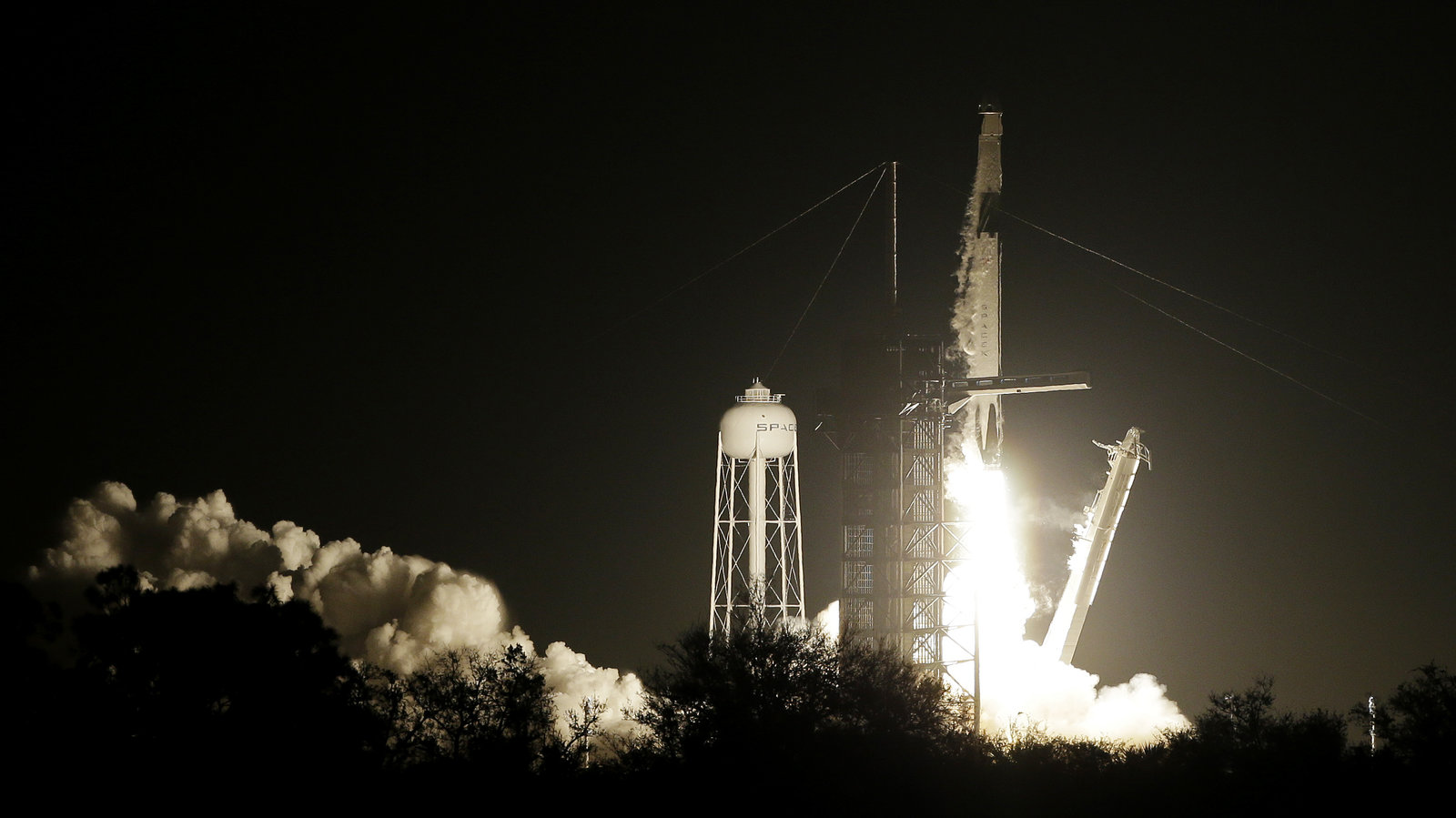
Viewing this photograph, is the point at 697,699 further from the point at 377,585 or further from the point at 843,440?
the point at 377,585

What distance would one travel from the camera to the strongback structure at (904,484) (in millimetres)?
48562

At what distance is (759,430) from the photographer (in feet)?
166

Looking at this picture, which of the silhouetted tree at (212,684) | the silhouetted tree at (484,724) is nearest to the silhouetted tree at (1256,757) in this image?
the silhouetted tree at (484,724)

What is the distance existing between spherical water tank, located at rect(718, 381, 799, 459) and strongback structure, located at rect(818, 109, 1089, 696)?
152 centimetres

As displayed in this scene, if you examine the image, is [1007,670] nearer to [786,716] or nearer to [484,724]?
[786,716]

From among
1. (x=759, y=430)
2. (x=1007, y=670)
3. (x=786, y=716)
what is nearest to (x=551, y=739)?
(x=786, y=716)

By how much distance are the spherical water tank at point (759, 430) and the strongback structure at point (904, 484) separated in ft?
4.98

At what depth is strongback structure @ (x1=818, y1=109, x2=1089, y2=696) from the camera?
48562mm

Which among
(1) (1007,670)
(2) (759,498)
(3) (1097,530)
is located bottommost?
(1) (1007,670)

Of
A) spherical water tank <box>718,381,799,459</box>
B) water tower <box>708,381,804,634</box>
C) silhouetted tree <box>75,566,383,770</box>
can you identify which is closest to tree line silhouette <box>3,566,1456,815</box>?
silhouetted tree <box>75,566,383,770</box>

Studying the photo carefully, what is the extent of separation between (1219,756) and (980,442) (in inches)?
718

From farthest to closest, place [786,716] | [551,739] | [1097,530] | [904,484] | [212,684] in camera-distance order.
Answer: [904,484]
[1097,530]
[551,739]
[786,716]
[212,684]

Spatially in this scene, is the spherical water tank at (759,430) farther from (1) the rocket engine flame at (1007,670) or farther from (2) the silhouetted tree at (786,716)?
(2) the silhouetted tree at (786,716)

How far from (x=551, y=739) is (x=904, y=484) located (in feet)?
60.3
